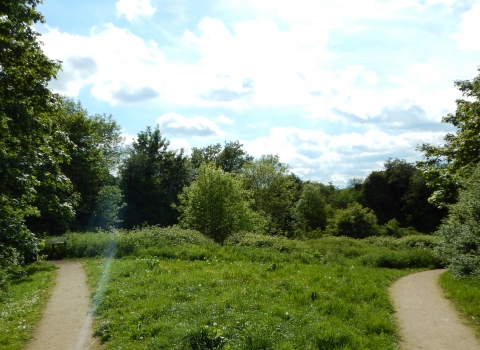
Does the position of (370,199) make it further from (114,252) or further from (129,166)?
(114,252)

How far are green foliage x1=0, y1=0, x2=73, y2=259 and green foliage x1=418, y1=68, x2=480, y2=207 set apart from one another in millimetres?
14350

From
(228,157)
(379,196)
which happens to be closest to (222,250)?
(379,196)

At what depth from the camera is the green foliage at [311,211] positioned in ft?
175

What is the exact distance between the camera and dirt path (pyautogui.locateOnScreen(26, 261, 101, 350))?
9.03 m

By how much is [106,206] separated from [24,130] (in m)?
33.5

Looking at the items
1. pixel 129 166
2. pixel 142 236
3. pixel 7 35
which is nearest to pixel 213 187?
pixel 142 236

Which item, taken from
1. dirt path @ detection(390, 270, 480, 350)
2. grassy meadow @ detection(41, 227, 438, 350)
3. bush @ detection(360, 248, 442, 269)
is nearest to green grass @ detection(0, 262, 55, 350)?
grassy meadow @ detection(41, 227, 438, 350)

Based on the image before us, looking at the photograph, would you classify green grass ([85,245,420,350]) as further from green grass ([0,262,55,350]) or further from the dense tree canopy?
the dense tree canopy

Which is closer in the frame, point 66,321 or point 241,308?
point 241,308

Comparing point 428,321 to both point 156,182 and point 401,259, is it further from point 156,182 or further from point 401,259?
point 156,182

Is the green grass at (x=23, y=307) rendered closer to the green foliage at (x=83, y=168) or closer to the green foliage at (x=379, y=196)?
the green foliage at (x=83, y=168)

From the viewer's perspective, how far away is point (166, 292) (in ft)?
37.7

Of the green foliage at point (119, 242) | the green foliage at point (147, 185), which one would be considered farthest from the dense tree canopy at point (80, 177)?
the green foliage at point (119, 242)

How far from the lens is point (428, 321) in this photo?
10.4 metres
